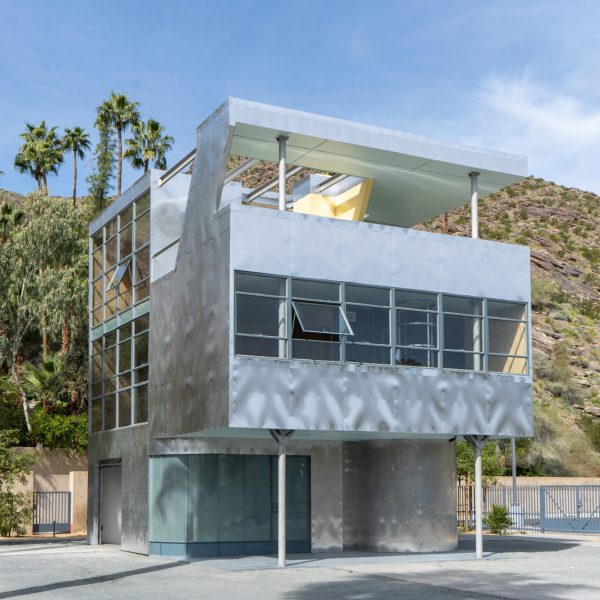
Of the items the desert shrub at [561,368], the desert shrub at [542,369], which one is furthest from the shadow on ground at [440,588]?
the desert shrub at [561,368]

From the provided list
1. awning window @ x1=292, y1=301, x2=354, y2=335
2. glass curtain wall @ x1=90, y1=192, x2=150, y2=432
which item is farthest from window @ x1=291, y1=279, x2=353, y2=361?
glass curtain wall @ x1=90, y1=192, x2=150, y2=432

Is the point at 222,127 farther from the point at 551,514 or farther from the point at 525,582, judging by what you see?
the point at 551,514

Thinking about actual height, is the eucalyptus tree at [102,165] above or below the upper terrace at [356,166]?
above

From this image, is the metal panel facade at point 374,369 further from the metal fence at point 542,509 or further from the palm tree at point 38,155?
the palm tree at point 38,155

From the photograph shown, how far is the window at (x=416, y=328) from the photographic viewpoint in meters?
26.3

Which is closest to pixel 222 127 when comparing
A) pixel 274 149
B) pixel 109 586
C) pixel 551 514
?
pixel 274 149

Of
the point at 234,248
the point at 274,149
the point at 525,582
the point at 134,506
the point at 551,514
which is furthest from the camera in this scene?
the point at 551,514

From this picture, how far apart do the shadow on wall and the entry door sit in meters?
12.2

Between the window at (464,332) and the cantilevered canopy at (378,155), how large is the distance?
11.7 feet

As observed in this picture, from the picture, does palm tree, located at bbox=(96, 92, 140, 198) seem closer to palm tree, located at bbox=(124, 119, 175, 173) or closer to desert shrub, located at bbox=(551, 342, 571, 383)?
palm tree, located at bbox=(124, 119, 175, 173)

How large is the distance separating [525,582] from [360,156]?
451 inches

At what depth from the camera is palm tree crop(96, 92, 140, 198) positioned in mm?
65250

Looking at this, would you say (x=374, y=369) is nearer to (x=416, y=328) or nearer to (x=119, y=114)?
(x=416, y=328)

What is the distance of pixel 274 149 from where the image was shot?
2653 cm
